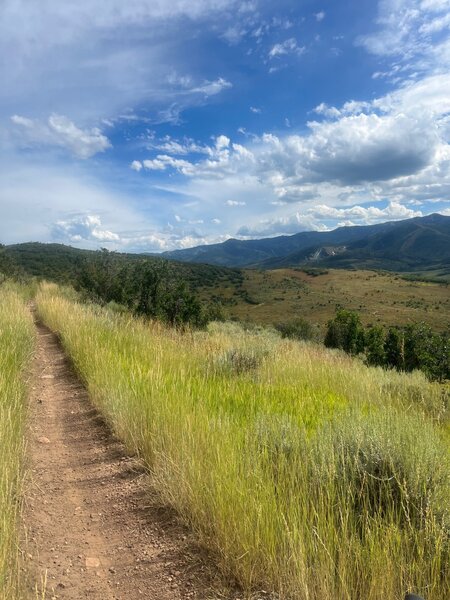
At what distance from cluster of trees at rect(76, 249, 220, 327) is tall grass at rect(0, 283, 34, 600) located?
15.0m

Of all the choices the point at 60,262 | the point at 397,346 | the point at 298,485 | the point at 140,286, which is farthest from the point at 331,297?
the point at 298,485

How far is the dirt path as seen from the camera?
2.17 metres

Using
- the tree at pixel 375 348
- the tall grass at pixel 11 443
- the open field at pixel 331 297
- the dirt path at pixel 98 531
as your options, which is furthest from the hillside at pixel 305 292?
the dirt path at pixel 98 531

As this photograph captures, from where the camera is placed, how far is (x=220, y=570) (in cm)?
223

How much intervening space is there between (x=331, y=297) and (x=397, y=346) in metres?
90.1

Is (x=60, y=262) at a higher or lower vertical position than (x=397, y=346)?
higher

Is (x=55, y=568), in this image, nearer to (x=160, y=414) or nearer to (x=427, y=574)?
(x=160, y=414)

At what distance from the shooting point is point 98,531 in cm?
268

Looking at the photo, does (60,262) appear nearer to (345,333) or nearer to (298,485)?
(345,333)

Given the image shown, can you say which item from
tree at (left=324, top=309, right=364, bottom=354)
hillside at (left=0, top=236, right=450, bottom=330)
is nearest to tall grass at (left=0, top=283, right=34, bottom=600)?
tree at (left=324, top=309, right=364, bottom=354)

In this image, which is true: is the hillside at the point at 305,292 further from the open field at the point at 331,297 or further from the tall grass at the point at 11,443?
the tall grass at the point at 11,443

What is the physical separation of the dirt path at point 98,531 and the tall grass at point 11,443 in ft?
0.46

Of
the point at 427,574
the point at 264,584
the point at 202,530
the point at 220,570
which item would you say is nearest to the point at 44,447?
the point at 202,530

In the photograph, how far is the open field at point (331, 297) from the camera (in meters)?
82.6
